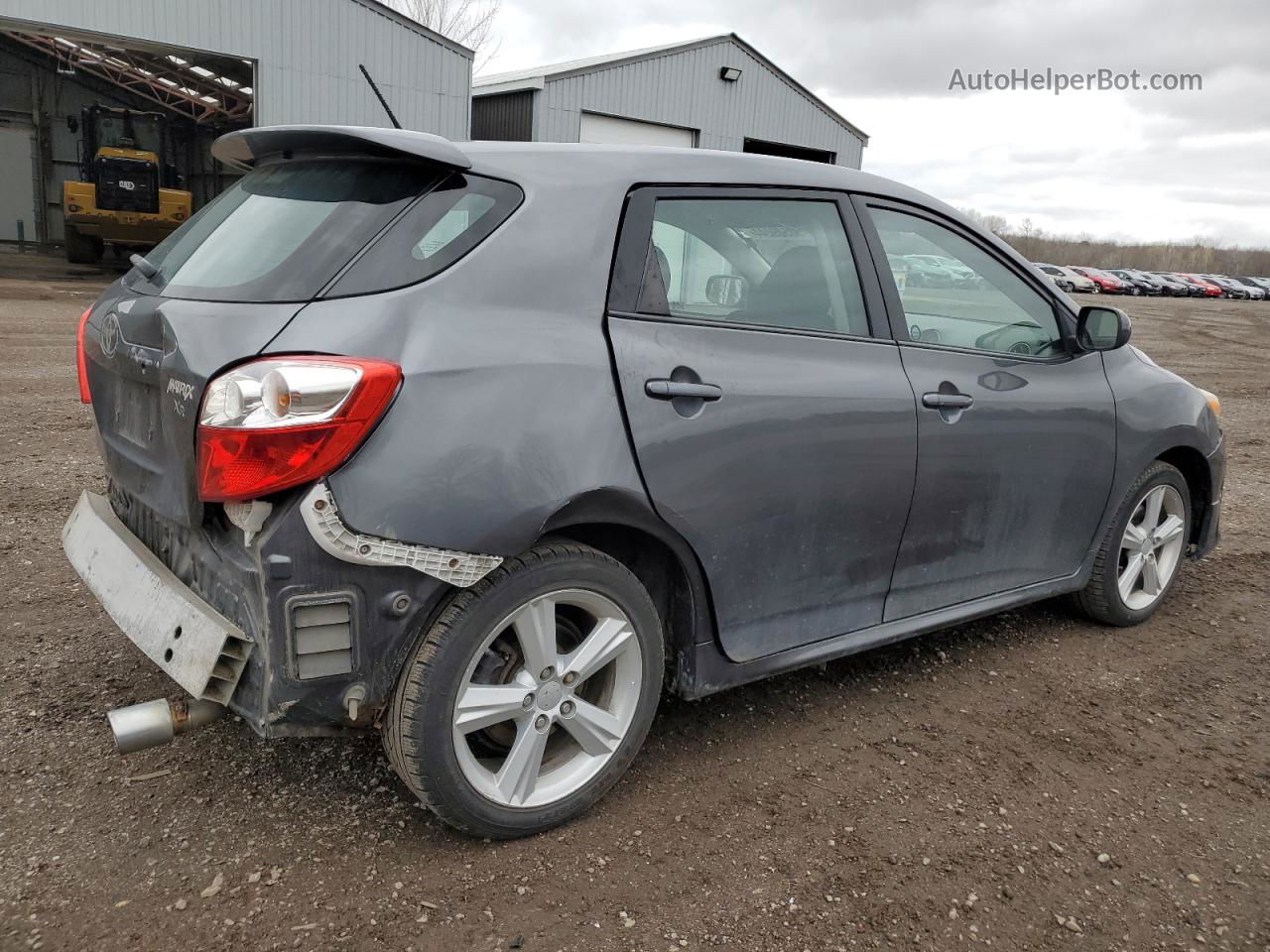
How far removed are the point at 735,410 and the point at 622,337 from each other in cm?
37

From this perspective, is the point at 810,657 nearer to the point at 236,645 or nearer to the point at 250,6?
the point at 236,645

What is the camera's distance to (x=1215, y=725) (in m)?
3.34

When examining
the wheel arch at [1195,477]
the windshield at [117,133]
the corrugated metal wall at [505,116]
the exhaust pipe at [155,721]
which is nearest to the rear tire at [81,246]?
the windshield at [117,133]

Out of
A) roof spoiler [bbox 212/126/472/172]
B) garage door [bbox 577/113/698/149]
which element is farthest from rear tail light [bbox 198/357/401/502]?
garage door [bbox 577/113/698/149]

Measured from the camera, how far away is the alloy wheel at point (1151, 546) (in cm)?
404

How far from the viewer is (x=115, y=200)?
21406 mm

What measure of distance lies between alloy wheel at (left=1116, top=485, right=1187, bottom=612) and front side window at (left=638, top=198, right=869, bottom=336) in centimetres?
181

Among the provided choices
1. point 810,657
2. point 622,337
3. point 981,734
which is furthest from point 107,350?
point 981,734

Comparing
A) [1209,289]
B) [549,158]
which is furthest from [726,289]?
[1209,289]

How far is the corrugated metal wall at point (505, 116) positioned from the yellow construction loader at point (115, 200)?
22.2ft

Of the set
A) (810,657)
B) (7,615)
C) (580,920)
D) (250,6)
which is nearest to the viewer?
(580,920)

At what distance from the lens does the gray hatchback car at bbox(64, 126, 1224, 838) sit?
2123 millimetres

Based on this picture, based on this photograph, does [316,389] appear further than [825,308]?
No

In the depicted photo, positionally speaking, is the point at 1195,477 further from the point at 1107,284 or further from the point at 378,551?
the point at 1107,284
